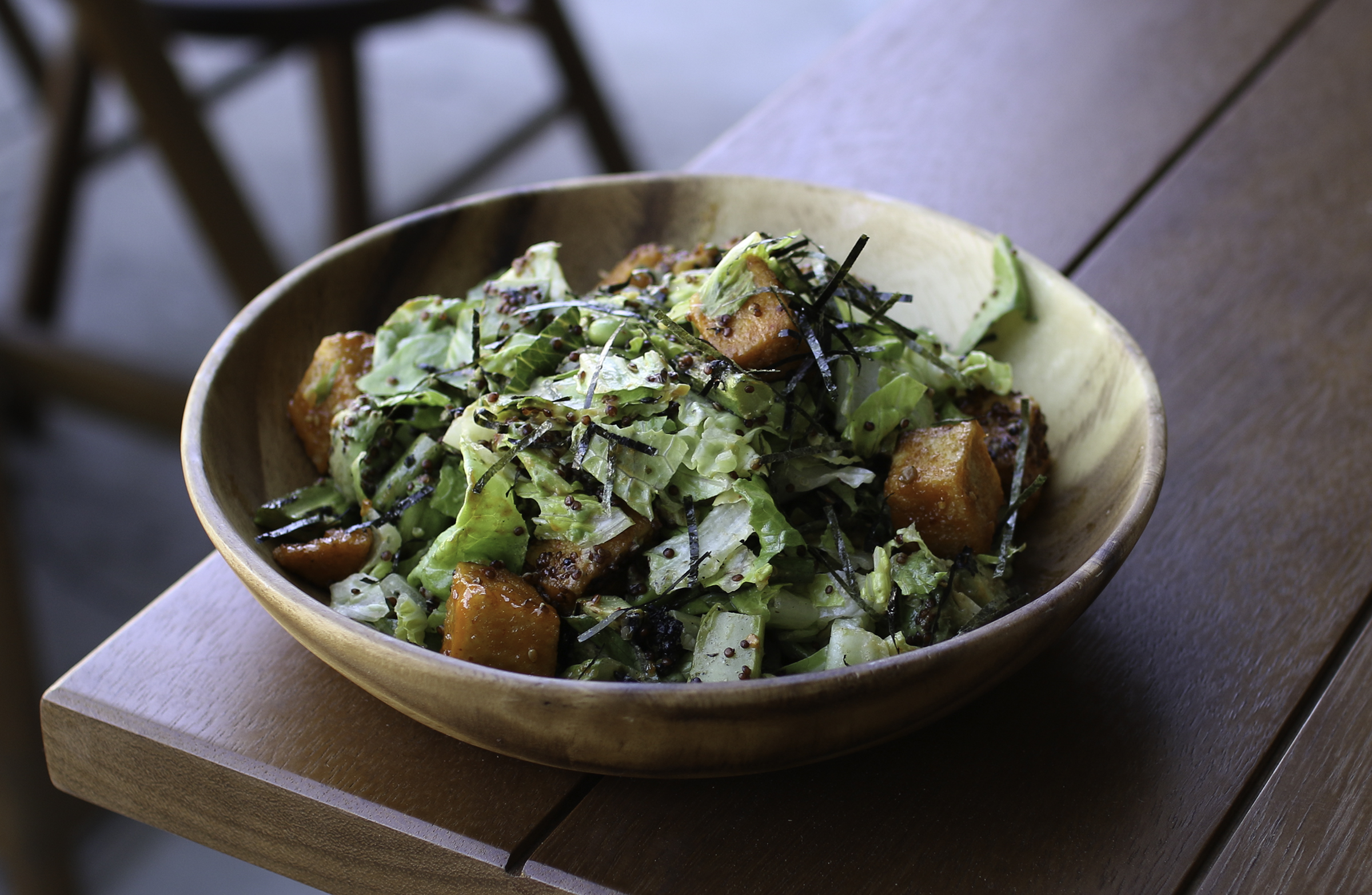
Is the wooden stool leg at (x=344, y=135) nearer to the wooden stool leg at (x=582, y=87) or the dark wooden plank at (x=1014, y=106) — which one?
the wooden stool leg at (x=582, y=87)

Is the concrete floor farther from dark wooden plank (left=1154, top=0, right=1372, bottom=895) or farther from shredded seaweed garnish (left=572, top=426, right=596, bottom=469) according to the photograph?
dark wooden plank (left=1154, top=0, right=1372, bottom=895)

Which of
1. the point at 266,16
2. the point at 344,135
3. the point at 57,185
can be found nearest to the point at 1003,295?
the point at 266,16

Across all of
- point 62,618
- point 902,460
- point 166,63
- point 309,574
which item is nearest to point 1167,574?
point 902,460

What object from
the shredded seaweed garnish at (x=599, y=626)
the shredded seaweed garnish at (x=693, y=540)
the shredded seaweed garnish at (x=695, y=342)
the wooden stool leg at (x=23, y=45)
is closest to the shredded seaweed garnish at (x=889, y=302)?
the shredded seaweed garnish at (x=695, y=342)

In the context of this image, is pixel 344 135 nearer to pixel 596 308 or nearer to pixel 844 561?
pixel 596 308

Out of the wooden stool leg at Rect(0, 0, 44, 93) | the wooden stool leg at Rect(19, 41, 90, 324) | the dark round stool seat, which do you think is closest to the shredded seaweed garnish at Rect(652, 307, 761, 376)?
the dark round stool seat

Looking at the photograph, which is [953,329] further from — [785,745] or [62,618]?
[62,618]
